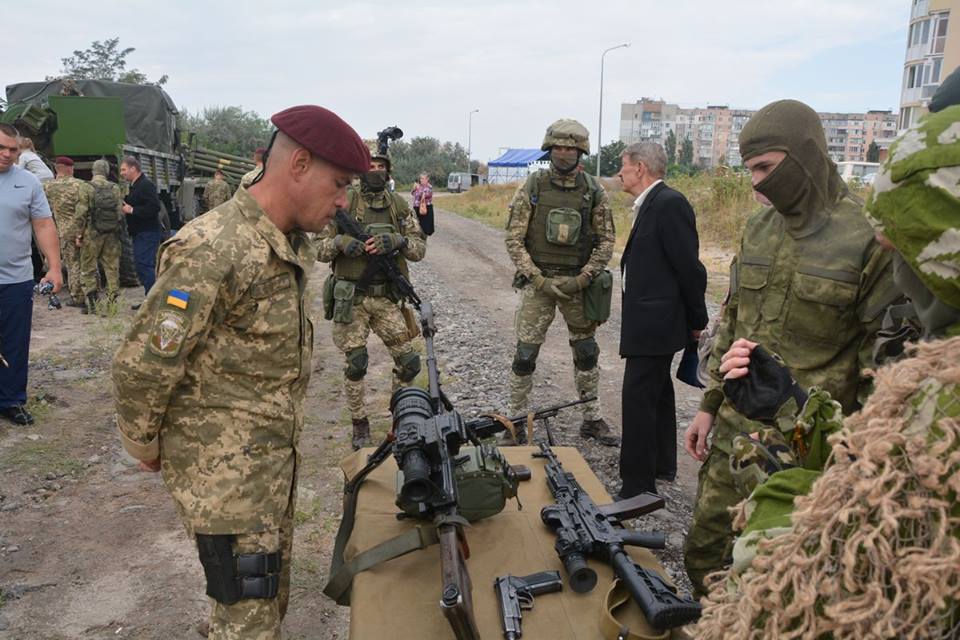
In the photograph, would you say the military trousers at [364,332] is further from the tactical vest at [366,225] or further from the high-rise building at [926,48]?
the high-rise building at [926,48]

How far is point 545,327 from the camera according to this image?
5031 mm

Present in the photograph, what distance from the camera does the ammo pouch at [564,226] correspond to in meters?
4.80

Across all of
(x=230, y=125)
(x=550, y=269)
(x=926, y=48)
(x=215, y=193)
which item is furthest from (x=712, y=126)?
(x=550, y=269)

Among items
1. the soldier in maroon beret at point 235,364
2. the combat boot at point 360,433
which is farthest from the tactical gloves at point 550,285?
the soldier in maroon beret at point 235,364

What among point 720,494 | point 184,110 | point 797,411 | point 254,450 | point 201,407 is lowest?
point 720,494

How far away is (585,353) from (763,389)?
305cm

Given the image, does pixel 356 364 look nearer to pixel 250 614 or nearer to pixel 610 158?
pixel 250 614

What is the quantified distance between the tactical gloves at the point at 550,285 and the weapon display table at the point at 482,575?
2.09 metres

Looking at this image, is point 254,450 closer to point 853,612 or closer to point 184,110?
point 853,612

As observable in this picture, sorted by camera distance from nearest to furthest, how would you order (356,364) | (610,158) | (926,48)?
(356,364), (926,48), (610,158)

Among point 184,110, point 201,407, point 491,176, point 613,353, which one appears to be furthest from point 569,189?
point 491,176

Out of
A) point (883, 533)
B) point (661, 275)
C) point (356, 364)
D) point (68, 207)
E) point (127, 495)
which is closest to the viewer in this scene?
point (883, 533)

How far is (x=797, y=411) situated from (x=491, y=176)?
5360 cm

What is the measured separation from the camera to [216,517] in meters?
2.14
